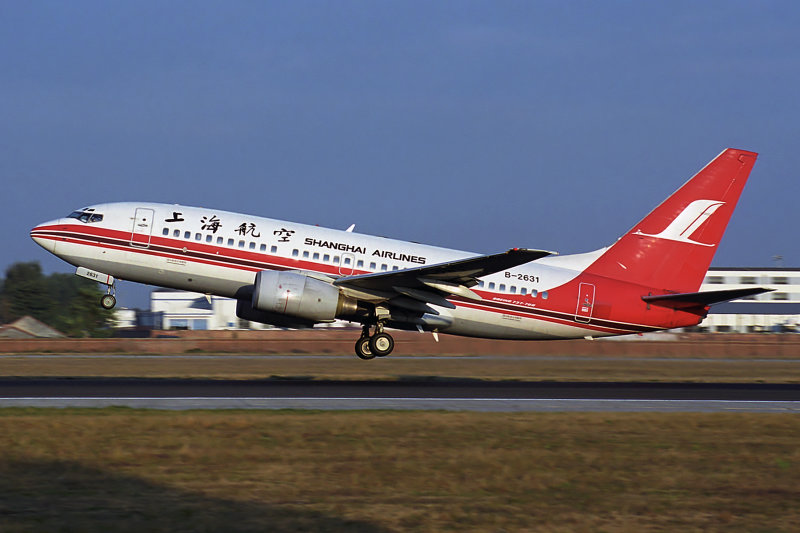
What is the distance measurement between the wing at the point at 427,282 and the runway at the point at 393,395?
2.71 meters

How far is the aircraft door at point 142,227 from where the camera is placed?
90.6ft

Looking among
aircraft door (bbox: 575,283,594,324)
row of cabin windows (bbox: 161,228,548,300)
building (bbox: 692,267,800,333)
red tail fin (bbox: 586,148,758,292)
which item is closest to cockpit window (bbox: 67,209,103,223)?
row of cabin windows (bbox: 161,228,548,300)

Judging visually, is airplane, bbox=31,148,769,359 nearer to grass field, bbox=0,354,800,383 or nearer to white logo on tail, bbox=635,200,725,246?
white logo on tail, bbox=635,200,725,246

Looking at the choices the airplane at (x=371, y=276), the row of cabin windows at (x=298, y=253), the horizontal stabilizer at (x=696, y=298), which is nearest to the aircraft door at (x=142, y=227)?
the airplane at (x=371, y=276)

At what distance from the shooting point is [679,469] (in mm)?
14023

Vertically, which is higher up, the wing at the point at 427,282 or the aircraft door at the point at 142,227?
the aircraft door at the point at 142,227

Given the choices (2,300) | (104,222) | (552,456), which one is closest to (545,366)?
(104,222)

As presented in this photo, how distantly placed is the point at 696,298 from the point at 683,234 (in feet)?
10.0

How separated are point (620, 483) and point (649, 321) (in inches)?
719

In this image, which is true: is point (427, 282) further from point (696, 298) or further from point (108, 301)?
point (108, 301)

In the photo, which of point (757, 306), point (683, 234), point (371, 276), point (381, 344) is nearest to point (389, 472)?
point (371, 276)

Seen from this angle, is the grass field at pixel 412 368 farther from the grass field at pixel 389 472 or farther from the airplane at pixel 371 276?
the grass field at pixel 389 472

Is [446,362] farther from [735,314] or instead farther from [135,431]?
[735,314]

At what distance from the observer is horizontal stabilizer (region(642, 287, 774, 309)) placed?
90.9 ft
